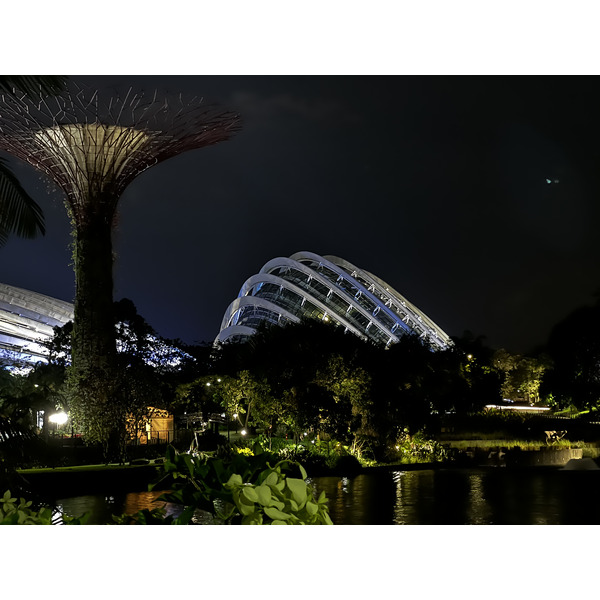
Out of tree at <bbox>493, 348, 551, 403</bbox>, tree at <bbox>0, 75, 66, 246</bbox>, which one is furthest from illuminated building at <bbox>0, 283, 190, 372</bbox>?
tree at <bbox>0, 75, 66, 246</bbox>

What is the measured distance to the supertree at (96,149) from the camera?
1306 centimetres

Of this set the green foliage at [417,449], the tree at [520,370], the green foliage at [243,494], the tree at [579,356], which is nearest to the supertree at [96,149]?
the green foliage at [417,449]

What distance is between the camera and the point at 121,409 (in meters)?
15.3

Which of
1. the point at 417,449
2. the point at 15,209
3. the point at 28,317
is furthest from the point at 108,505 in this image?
the point at 28,317

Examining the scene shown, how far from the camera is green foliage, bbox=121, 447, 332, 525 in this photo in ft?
9.73

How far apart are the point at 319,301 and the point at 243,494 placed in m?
43.5

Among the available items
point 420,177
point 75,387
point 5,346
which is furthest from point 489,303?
point 75,387

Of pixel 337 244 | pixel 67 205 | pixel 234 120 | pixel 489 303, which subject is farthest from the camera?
pixel 337 244

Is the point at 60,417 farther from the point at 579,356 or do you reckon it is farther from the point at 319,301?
the point at 319,301
